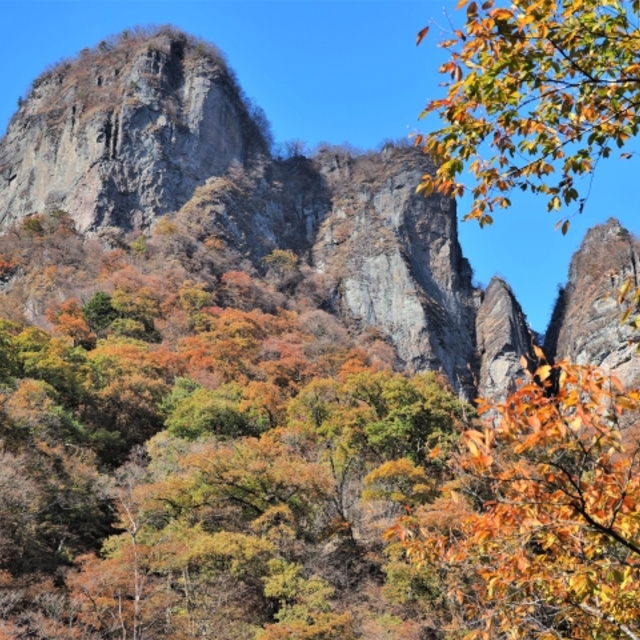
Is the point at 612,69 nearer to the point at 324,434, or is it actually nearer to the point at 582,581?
the point at 582,581

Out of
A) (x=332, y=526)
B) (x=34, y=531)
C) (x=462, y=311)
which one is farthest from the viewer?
(x=462, y=311)

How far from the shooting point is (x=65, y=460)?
19.1 meters

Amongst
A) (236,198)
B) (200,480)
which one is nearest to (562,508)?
(200,480)

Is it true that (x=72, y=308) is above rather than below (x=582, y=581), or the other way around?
above

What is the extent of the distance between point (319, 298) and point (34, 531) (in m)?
44.8

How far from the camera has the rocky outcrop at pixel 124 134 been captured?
56.6 meters

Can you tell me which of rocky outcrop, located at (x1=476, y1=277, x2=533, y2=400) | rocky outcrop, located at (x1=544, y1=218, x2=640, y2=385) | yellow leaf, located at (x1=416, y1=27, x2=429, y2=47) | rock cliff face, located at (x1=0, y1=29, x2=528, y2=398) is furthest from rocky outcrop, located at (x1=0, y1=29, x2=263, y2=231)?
yellow leaf, located at (x1=416, y1=27, x2=429, y2=47)

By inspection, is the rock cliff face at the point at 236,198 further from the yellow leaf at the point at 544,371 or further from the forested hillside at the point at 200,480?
the yellow leaf at the point at 544,371

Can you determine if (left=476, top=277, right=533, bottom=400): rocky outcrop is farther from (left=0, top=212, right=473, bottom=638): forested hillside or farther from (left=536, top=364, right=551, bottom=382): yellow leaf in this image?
(left=536, top=364, right=551, bottom=382): yellow leaf

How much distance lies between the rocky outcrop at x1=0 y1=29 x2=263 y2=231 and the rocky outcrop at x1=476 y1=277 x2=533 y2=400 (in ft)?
94.4

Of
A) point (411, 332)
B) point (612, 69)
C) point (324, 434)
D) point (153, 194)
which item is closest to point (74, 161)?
point (153, 194)

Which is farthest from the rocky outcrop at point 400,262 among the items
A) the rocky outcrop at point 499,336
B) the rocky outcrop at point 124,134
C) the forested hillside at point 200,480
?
the forested hillside at point 200,480

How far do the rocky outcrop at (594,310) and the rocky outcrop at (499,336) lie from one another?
3.58 meters

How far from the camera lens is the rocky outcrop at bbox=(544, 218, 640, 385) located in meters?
50.6
